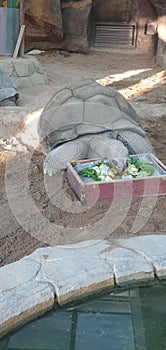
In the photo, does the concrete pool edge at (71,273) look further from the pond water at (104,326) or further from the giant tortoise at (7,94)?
the giant tortoise at (7,94)

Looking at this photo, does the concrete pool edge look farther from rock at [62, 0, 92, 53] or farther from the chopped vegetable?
rock at [62, 0, 92, 53]

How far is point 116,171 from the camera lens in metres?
4.42

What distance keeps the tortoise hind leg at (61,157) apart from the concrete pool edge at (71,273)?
1326 millimetres

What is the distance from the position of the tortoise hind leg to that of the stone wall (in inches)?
252

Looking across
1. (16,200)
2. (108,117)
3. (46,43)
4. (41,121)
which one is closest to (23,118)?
(41,121)

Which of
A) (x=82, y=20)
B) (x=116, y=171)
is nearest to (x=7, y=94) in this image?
(x=116, y=171)

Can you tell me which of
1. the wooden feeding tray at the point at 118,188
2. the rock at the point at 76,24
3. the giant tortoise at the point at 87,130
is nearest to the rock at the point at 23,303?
the wooden feeding tray at the point at 118,188

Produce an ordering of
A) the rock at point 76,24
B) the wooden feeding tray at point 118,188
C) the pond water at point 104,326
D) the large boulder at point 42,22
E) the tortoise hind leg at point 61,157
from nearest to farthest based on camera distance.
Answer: the pond water at point 104,326 < the wooden feeding tray at point 118,188 < the tortoise hind leg at point 61,157 < the large boulder at point 42,22 < the rock at point 76,24

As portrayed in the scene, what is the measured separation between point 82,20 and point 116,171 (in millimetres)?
7471

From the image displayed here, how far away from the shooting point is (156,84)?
27.7 feet

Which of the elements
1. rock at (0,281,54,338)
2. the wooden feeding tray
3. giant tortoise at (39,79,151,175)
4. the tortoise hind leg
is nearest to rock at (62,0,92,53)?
giant tortoise at (39,79,151,175)

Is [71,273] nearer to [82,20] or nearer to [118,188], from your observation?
[118,188]

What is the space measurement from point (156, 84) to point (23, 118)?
3219 mm

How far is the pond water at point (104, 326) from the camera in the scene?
271 centimetres
